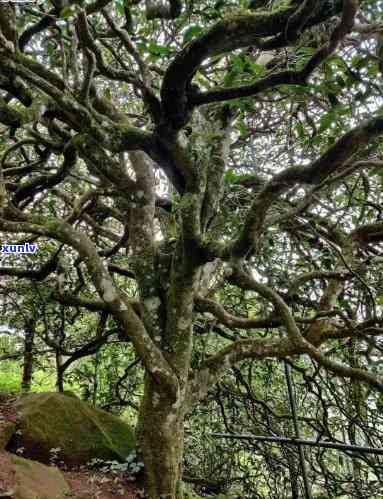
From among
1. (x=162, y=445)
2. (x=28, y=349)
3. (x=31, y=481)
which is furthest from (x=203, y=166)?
(x=28, y=349)

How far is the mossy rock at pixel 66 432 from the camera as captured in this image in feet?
10.5

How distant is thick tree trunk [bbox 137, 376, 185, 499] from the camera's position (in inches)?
105

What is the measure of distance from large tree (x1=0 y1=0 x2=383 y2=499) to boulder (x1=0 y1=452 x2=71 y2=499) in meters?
0.66

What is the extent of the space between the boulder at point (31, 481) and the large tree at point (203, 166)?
66cm

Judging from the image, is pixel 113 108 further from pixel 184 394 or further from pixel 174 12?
pixel 184 394

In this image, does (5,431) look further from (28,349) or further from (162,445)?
(28,349)

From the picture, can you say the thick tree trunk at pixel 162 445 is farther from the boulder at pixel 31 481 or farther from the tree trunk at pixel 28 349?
the tree trunk at pixel 28 349

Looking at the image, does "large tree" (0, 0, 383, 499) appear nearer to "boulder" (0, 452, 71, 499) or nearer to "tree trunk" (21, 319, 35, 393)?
"boulder" (0, 452, 71, 499)

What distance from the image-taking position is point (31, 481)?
2469 mm

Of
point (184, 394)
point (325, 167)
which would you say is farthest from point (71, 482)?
point (325, 167)

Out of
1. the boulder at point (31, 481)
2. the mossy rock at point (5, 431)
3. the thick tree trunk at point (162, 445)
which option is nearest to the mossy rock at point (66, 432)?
the mossy rock at point (5, 431)

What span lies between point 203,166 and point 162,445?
224cm

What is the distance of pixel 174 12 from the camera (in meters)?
2.46

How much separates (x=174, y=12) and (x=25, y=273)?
262cm
